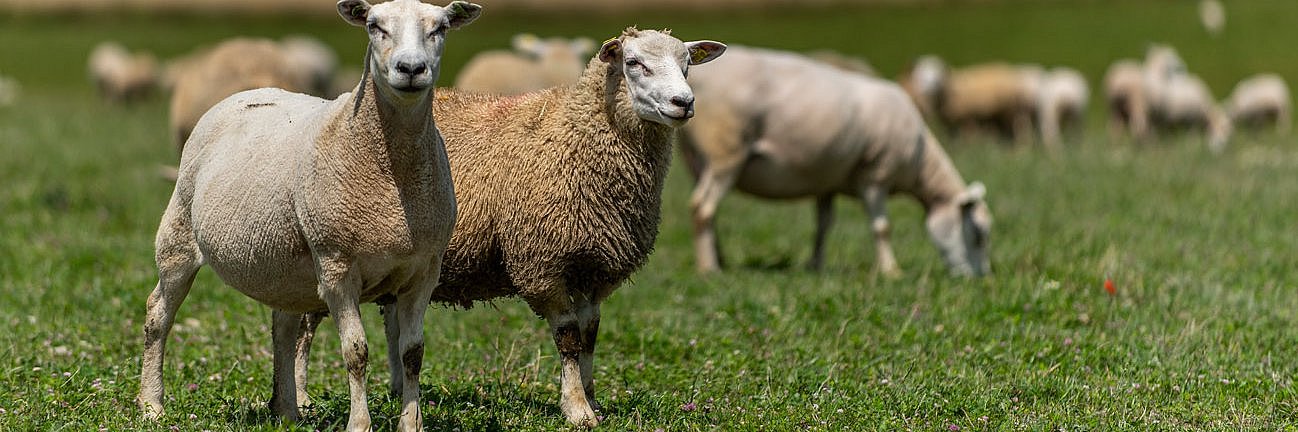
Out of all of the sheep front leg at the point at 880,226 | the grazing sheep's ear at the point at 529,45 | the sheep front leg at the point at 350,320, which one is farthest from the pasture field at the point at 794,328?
the grazing sheep's ear at the point at 529,45

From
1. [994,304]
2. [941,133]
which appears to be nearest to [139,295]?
[994,304]

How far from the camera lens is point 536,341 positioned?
758cm

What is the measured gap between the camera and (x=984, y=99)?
25812 mm

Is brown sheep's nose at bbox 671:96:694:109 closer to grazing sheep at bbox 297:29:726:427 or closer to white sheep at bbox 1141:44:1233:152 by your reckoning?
grazing sheep at bbox 297:29:726:427

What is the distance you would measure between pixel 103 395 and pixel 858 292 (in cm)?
471

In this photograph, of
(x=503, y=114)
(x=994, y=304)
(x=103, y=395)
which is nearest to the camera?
(x=103, y=395)

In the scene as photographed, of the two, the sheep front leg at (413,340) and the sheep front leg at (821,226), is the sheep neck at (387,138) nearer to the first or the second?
the sheep front leg at (413,340)

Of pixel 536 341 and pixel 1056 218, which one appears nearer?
pixel 536 341

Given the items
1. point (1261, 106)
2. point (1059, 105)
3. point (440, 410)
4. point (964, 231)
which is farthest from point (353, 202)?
point (1261, 106)

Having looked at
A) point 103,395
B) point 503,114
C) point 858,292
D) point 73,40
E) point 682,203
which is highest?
point 503,114

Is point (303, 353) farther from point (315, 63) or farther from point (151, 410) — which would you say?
point (315, 63)

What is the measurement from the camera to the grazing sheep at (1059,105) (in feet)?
84.2

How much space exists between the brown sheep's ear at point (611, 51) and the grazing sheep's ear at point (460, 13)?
1.05m

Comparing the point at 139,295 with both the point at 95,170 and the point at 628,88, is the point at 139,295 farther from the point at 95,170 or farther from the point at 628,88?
the point at 95,170
